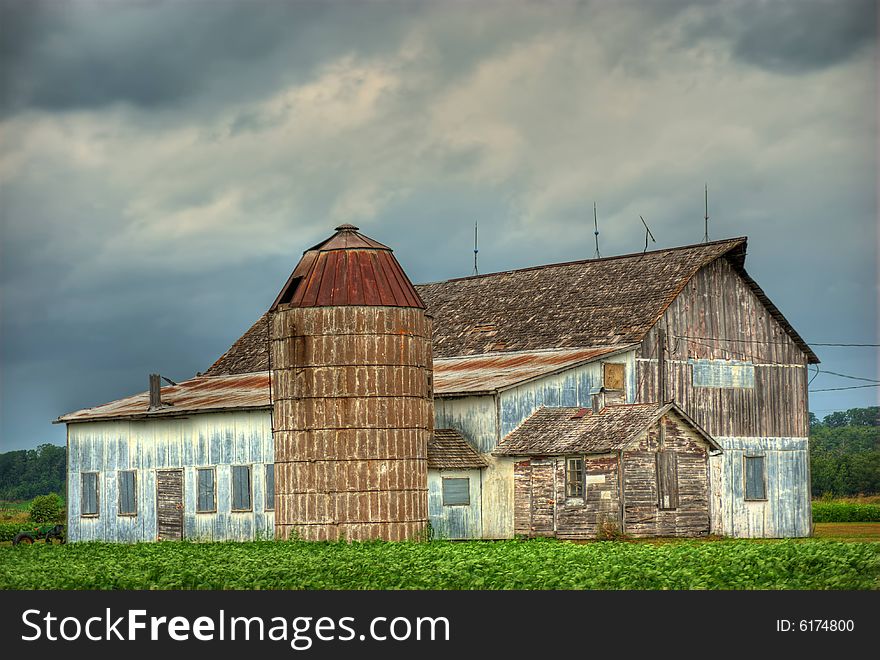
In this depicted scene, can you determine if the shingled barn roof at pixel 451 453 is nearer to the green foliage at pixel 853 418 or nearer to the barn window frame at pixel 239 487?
the barn window frame at pixel 239 487

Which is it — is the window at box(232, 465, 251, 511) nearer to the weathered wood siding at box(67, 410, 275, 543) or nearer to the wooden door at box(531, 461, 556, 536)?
the weathered wood siding at box(67, 410, 275, 543)

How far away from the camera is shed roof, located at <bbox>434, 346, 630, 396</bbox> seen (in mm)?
42250

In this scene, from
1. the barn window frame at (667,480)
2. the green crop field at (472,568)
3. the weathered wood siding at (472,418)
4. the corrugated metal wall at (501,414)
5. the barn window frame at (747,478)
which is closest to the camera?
the green crop field at (472,568)

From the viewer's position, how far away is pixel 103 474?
157 ft

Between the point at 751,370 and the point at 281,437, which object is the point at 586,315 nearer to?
the point at 751,370

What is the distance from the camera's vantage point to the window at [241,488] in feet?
141

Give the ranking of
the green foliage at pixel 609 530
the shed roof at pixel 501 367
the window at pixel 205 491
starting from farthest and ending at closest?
1. the window at pixel 205 491
2. the shed roof at pixel 501 367
3. the green foliage at pixel 609 530

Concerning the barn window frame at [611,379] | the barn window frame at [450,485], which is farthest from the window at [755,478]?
the barn window frame at [450,485]

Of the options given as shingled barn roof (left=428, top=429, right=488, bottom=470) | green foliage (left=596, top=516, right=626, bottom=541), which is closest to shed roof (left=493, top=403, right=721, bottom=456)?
shingled barn roof (left=428, top=429, right=488, bottom=470)

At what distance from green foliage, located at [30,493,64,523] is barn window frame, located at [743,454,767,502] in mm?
30807

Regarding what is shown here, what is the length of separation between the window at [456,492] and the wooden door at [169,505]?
342 inches

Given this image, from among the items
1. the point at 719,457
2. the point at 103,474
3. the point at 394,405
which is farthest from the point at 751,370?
the point at 103,474

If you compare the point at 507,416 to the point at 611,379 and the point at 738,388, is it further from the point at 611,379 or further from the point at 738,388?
the point at 738,388
